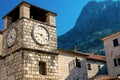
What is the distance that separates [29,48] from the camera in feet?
52.2

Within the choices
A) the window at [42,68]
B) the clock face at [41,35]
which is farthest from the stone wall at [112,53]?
the window at [42,68]

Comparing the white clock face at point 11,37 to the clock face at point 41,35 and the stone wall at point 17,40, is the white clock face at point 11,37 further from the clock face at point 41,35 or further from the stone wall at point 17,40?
the clock face at point 41,35

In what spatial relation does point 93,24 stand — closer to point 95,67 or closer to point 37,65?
point 95,67

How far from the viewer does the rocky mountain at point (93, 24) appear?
9350 cm

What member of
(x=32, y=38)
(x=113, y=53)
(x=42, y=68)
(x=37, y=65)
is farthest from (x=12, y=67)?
(x=113, y=53)

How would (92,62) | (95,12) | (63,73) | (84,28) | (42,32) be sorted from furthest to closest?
1. (95,12)
2. (84,28)
3. (92,62)
4. (63,73)
5. (42,32)

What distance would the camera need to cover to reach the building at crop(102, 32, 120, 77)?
100 ft

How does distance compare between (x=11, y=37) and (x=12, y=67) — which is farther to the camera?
(x=11, y=37)

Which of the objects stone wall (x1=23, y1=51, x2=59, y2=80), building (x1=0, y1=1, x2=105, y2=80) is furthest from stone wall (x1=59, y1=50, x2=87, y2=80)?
stone wall (x1=23, y1=51, x2=59, y2=80)

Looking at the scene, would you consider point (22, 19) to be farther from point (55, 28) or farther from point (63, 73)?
point (63, 73)

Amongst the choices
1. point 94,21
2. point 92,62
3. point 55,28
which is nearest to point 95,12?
point 94,21

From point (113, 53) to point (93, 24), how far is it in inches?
3003

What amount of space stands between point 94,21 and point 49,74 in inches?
3758

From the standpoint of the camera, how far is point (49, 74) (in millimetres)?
16594
